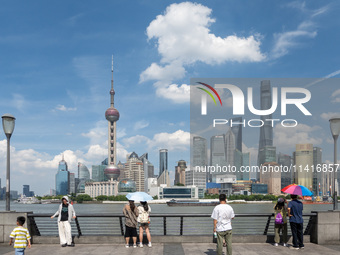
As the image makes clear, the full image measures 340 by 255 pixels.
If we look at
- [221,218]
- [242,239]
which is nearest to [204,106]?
[242,239]

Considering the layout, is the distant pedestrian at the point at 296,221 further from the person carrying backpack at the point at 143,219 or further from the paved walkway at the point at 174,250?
the person carrying backpack at the point at 143,219

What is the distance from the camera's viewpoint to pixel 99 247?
13820mm

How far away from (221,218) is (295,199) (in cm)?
402

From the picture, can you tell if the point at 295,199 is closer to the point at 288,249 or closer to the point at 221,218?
the point at 288,249

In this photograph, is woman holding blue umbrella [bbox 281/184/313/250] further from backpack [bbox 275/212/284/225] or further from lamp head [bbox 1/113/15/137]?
lamp head [bbox 1/113/15/137]

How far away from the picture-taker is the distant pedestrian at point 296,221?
13477 mm

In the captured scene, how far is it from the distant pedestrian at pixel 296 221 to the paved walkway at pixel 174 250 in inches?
12.7

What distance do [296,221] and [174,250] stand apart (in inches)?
175

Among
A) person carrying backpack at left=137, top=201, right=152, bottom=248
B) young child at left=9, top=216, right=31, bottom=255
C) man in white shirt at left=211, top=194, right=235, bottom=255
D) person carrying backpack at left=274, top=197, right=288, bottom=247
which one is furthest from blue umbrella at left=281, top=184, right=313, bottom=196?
young child at left=9, top=216, right=31, bottom=255

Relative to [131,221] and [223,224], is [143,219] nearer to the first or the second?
[131,221]

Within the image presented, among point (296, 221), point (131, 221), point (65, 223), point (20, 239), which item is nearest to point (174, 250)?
point (131, 221)

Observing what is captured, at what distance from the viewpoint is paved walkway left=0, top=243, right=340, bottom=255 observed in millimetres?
12703

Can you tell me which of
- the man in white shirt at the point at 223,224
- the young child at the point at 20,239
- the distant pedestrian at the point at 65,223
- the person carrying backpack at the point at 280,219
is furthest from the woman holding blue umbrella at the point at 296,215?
the young child at the point at 20,239

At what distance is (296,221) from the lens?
531 inches
